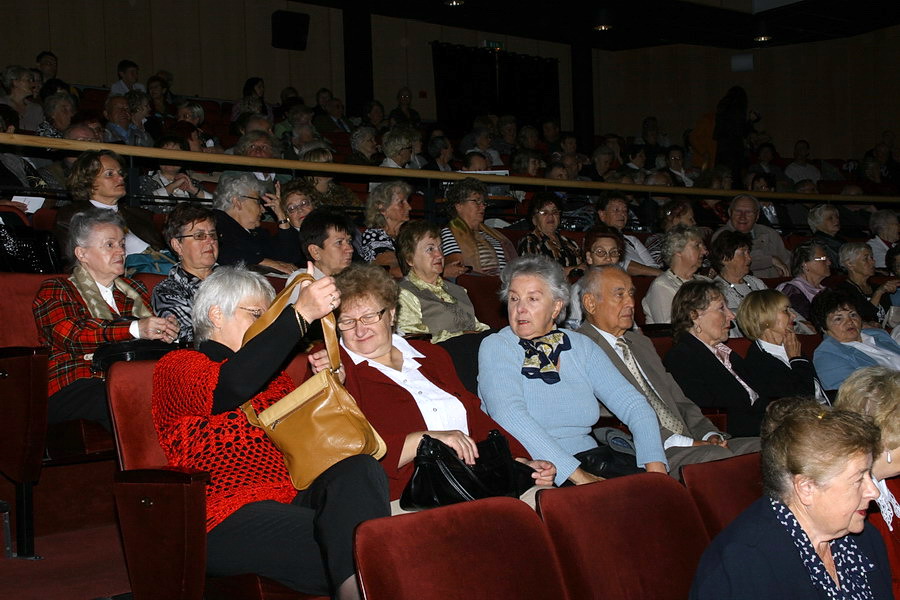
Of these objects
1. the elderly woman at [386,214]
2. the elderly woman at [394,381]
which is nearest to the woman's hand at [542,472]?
the elderly woman at [394,381]

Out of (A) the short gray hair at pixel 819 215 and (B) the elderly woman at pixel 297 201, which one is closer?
(B) the elderly woman at pixel 297 201

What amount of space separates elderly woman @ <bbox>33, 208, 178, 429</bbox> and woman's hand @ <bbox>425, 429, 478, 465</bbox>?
3.84ft

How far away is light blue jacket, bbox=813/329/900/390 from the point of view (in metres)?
3.80

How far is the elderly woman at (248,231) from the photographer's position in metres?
4.00

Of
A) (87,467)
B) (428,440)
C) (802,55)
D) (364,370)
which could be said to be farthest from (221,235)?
(802,55)

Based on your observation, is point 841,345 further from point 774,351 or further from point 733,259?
point 733,259

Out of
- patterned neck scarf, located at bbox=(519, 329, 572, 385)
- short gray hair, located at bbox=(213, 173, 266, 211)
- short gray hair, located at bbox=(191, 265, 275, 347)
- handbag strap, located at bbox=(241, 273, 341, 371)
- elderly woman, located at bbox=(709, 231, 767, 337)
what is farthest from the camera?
elderly woman, located at bbox=(709, 231, 767, 337)

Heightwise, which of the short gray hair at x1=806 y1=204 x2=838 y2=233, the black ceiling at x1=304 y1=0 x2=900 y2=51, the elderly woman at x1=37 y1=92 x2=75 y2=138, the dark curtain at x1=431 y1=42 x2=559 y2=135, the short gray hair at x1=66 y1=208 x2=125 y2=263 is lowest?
the short gray hair at x1=806 y1=204 x2=838 y2=233

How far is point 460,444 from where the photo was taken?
84.7 inches

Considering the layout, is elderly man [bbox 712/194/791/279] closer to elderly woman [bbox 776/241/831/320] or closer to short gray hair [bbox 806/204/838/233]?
short gray hair [bbox 806/204/838/233]

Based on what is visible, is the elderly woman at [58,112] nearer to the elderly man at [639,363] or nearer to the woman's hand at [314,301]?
the elderly man at [639,363]

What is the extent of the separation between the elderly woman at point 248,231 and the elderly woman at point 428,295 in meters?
0.61

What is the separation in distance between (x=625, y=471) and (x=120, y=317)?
178 cm

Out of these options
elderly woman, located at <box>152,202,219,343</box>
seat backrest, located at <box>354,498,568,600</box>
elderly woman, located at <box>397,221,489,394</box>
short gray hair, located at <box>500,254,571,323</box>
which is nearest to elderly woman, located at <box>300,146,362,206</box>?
elderly woman, located at <box>397,221,489,394</box>
